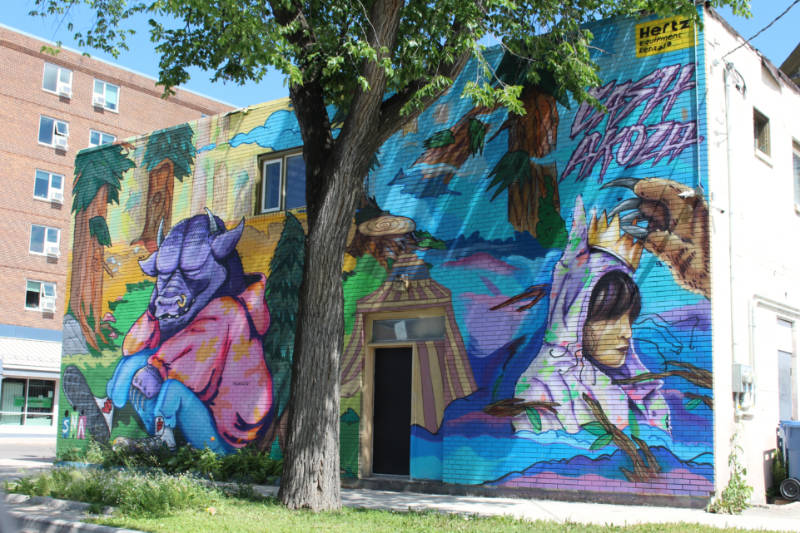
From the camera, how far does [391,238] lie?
45.8ft

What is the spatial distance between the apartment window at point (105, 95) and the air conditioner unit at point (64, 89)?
141cm

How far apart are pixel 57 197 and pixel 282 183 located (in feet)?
92.3

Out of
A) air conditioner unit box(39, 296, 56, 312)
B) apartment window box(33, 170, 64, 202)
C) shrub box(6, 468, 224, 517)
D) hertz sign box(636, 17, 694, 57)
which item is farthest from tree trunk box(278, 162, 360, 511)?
apartment window box(33, 170, 64, 202)

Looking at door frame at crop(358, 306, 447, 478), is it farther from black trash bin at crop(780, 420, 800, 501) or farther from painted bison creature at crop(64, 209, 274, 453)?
black trash bin at crop(780, 420, 800, 501)

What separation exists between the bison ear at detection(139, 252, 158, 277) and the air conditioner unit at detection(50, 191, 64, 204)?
2468 cm

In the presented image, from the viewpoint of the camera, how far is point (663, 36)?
11805mm

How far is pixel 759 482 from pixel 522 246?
4.88 m

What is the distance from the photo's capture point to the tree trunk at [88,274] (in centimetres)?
1867

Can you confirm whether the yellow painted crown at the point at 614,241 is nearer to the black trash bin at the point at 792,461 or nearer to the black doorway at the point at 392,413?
the black trash bin at the point at 792,461

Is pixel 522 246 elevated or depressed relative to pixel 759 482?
elevated

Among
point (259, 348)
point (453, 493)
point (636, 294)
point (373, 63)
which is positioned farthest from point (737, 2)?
point (259, 348)

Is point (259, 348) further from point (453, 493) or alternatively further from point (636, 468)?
point (636, 468)

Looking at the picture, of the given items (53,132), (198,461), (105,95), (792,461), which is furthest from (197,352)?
(105,95)

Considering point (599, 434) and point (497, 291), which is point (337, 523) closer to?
point (599, 434)
